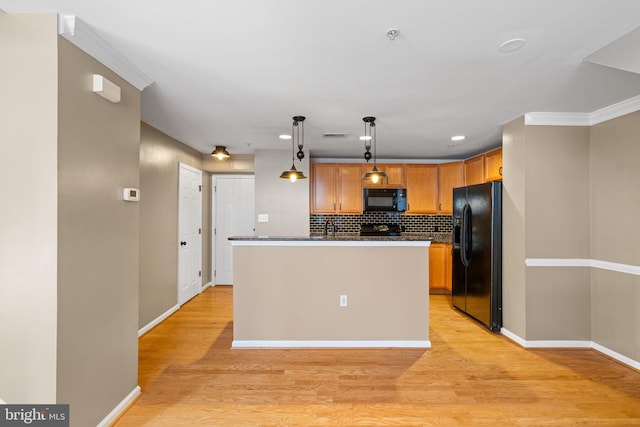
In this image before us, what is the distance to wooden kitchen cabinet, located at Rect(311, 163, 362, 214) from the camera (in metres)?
5.21

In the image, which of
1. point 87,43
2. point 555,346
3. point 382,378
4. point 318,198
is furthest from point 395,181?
point 87,43

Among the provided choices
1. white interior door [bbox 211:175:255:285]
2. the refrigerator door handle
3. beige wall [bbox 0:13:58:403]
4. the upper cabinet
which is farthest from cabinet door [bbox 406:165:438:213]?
beige wall [bbox 0:13:58:403]

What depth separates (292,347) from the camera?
120 inches

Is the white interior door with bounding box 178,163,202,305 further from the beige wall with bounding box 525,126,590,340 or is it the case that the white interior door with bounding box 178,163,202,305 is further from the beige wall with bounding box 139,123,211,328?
the beige wall with bounding box 525,126,590,340

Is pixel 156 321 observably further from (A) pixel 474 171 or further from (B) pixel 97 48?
(A) pixel 474 171

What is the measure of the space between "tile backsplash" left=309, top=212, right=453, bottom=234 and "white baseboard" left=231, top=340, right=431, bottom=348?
2526mm

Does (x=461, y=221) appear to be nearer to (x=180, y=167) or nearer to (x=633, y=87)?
(x=633, y=87)

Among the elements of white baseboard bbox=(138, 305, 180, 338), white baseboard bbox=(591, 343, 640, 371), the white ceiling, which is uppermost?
the white ceiling

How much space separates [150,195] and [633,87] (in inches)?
182

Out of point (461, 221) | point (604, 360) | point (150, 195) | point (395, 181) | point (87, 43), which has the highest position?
point (87, 43)

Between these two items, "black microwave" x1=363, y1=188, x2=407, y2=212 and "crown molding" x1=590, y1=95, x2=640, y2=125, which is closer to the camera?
"crown molding" x1=590, y1=95, x2=640, y2=125

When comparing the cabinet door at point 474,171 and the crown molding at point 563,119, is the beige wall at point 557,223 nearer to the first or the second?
the crown molding at point 563,119

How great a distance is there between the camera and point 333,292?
307cm

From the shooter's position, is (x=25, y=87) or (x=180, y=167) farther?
(x=180, y=167)
